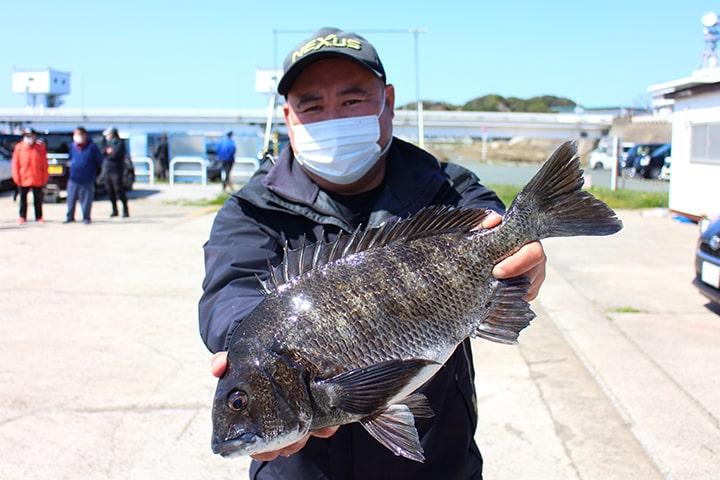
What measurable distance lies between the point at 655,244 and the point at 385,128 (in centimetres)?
1027

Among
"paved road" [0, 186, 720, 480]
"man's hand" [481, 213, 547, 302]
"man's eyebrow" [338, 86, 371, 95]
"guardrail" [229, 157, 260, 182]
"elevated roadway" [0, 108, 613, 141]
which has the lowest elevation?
"paved road" [0, 186, 720, 480]

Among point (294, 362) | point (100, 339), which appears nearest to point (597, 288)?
point (100, 339)

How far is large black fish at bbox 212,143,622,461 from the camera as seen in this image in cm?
156

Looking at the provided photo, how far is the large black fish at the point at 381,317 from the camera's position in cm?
156

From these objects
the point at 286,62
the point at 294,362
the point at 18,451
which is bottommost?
the point at 18,451

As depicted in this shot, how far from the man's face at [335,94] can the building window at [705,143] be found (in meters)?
14.2

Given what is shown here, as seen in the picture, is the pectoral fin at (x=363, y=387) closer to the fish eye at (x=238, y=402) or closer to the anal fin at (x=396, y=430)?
the anal fin at (x=396, y=430)

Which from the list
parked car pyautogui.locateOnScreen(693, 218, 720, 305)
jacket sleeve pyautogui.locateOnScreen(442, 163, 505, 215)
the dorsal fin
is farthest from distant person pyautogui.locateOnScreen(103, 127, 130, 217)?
the dorsal fin

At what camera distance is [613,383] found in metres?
4.81

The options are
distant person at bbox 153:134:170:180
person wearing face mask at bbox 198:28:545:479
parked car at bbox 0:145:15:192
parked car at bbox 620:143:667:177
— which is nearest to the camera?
person wearing face mask at bbox 198:28:545:479

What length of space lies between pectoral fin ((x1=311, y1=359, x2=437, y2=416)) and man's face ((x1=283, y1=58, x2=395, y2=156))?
1038 millimetres

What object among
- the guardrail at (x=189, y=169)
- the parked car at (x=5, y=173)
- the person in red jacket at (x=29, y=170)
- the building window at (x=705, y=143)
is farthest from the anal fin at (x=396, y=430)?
the guardrail at (x=189, y=169)

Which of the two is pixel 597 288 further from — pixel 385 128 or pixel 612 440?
pixel 385 128

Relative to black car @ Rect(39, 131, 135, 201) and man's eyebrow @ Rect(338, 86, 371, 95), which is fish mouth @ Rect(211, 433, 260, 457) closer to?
man's eyebrow @ Rect(338, 86, 371, 95)
